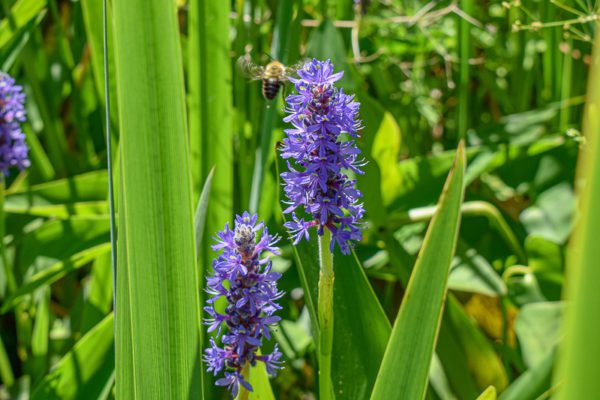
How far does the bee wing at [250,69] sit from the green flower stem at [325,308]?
61 cm

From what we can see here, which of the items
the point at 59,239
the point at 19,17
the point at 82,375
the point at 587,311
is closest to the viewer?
the point at 587,311

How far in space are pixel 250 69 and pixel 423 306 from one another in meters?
0.81

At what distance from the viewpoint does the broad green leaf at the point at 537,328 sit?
1.53 meters

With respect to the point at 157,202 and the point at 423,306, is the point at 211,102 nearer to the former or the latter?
the point at 157,202

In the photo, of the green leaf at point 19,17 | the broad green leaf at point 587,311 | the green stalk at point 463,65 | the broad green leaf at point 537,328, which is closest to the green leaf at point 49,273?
the green leaf at point 19,17

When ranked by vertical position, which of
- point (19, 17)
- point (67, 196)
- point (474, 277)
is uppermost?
point (19, 17)

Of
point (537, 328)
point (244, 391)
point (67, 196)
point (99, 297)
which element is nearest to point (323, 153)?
point (244, 391)

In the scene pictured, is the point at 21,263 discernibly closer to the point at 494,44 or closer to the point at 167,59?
Result: the point at 167,59

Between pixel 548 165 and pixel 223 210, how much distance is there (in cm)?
93

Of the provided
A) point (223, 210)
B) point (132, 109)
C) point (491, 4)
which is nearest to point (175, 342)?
point (132, 109)

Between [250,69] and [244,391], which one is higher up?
[250,69]

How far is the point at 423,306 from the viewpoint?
0.83 m

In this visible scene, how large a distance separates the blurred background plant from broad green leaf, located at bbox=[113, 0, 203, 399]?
0.20m

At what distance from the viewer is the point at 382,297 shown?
1982 millimetres
